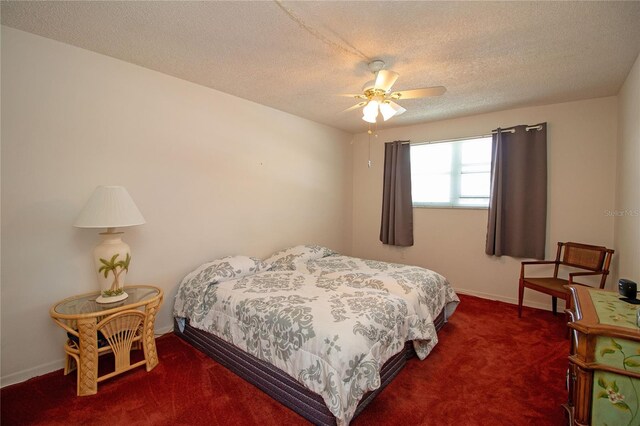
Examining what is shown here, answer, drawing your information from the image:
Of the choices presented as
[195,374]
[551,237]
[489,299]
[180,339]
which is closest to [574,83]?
[551,237]

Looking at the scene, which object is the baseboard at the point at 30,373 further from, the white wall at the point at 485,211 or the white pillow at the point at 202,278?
the white wall at the point at 485,211

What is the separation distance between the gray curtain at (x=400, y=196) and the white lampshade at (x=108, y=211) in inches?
135

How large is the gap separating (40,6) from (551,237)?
16.4ft

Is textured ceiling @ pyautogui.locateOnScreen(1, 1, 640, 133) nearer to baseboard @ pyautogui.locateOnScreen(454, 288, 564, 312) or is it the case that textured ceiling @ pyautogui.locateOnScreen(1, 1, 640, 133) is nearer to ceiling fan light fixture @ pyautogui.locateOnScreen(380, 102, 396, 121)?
ceiling fan light fixture @ pyautogui.locateOnScreen(380, 102, 396, 121)

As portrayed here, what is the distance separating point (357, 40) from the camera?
6.64 feet

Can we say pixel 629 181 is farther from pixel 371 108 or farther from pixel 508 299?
pixel 371 108

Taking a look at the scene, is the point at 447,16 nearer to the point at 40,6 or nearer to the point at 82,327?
the point at 40,6

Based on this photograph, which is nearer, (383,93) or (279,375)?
(279,375)

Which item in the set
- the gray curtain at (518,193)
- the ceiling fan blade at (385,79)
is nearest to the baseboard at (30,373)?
the ceiling fan blade at (385,79)

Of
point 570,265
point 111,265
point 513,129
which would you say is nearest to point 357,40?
point 111,265

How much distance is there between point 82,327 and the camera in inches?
74.4

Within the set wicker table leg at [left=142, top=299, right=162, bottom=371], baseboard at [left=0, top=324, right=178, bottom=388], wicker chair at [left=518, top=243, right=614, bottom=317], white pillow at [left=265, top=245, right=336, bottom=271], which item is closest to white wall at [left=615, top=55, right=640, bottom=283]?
wicker chair at [left=518, top=243, right=614, bottom=317]

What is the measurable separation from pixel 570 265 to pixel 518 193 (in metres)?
0.95

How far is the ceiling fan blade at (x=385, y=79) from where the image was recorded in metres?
2.09
